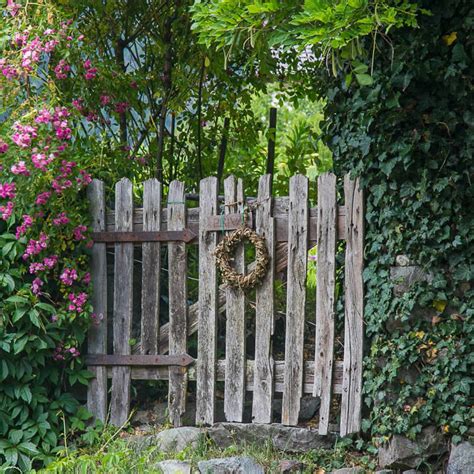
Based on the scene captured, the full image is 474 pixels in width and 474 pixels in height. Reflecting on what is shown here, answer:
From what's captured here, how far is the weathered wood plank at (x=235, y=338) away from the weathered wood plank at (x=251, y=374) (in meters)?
0.07

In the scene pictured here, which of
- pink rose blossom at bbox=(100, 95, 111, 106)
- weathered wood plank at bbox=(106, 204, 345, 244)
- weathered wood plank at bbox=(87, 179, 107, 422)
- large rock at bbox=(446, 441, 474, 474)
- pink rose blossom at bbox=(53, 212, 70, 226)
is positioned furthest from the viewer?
pink rose blossom at bbox=(100, 95, 111, 106)

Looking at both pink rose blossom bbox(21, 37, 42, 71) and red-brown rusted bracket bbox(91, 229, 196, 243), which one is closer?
pink rose blossom bbox(21, 37, 42, 71)

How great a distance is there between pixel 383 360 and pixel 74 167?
251 centimetres

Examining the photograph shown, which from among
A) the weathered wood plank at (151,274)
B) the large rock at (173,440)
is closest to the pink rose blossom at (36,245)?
the weathered wood plank at (151,274)

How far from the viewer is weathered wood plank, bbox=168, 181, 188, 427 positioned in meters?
6.09

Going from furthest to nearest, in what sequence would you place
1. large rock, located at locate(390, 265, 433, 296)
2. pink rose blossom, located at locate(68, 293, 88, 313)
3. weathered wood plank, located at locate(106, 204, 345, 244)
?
pink rose blossom, located at locate(68, 293, 88, 313), weathered wood plank, located at locate(106, 204, 345, 244), large rock, located at locate(390, 265, 433, 296)

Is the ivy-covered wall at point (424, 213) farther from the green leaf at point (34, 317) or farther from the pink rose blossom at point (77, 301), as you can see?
the green leaf at point (34, 317)

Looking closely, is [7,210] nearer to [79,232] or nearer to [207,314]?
[79,232]

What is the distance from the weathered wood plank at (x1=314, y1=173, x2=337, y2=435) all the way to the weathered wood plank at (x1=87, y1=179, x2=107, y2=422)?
1.65m

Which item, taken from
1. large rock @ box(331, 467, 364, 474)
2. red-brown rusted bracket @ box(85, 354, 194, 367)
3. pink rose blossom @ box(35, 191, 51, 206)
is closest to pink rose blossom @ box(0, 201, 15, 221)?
pink rose blossom @ box(35, 191, 51, 206)

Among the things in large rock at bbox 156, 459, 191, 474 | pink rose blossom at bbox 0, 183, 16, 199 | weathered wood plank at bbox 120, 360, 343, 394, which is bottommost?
large rock at bbox 156, 459, 191, 474

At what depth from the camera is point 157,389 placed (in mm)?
6535

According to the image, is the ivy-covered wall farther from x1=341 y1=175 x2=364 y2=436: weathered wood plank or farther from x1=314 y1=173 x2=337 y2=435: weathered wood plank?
x1=314 y1=173 x2=337 y2=435: weathered wood plank

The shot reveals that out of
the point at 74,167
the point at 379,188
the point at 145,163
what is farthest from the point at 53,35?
the point at 379,188
